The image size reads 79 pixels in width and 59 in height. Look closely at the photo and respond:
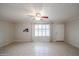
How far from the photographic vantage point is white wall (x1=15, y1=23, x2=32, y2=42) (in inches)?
295

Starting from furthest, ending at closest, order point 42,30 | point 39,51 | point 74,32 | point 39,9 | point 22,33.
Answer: point 22,33, point 42,30, point 74,32, point 39,51, point 39,9

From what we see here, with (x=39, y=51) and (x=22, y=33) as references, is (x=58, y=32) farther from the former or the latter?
(x=39, y=51)

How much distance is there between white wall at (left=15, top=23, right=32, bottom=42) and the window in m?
0.58

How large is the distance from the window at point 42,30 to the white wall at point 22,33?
583mm

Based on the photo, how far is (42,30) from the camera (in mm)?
7277

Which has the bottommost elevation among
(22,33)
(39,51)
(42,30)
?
(39,51)

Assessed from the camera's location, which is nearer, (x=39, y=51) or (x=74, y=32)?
(x=39, y=51)

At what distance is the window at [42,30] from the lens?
23.8ft

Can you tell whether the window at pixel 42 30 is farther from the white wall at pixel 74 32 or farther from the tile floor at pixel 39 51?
the tile floor at pixel 39 51

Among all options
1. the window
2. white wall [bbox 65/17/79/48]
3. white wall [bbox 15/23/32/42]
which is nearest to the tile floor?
white wall [bbox 65/17/79/48]

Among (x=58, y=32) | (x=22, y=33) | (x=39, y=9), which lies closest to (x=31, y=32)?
(x=22, y=33)

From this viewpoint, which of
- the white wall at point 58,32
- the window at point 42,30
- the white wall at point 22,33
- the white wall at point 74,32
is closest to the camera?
the white wall at point 74,32

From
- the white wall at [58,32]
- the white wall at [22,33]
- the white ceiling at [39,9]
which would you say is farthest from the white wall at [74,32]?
the white wall at [22,33]

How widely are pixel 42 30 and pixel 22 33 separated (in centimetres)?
161
